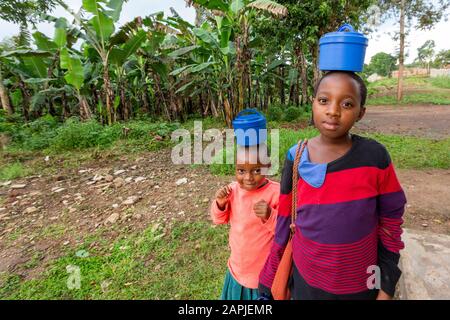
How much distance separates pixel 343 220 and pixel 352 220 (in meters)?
0.03

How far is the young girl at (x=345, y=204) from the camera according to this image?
3.23 ft

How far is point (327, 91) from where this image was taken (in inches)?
38.4

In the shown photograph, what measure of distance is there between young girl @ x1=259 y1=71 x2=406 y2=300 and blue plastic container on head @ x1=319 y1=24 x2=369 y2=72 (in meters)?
0.04

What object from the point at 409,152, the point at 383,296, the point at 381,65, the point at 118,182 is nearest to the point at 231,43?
the point at 118,182

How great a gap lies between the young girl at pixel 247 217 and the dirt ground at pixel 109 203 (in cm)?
170

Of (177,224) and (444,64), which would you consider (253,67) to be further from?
(444,64)

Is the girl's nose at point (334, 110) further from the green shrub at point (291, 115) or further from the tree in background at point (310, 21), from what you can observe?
the green shrub at point (291, 115)

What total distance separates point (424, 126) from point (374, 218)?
8.94 m

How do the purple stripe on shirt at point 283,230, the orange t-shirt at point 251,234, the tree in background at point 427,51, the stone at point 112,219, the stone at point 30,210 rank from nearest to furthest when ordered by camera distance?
the purple stripe on shirt at point 283,230, the orange t-shirt at point 251,234, the stone at point 112,219, the stone at point 30,210, the tree in background at point 427,51

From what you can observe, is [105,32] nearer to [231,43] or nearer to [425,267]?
[231,43]

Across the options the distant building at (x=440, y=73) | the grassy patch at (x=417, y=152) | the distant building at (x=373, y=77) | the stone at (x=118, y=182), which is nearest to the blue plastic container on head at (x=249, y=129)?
the stone at (x=118, y=182)

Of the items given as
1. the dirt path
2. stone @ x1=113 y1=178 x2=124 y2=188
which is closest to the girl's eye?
stone @ x1=113 y1=178 x2=124 y2=188

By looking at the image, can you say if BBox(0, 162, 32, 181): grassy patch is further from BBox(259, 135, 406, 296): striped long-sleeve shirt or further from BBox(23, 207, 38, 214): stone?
BBox(259, 135, 406, 296): striped long-sleeve shirt
